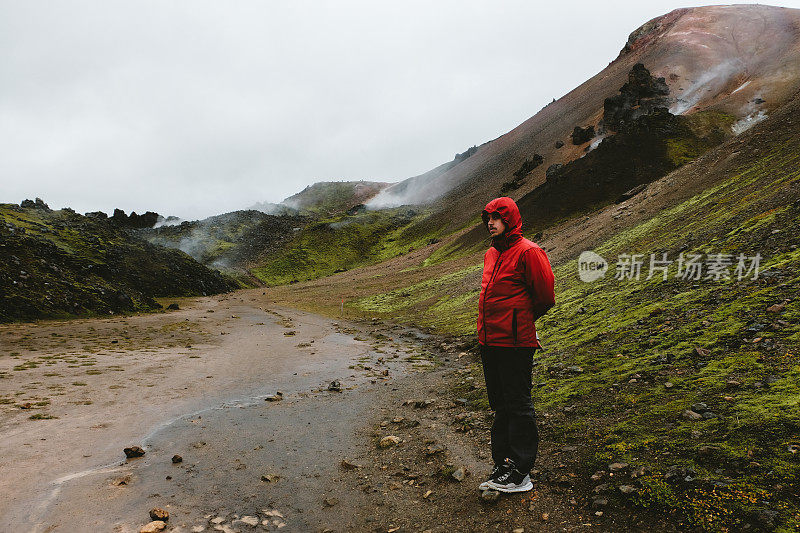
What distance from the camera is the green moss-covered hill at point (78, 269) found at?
29.1 m

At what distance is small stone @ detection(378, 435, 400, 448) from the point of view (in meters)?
8.34

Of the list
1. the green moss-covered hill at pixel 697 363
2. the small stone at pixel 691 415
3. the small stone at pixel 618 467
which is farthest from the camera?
the small stone at pixel 691 415

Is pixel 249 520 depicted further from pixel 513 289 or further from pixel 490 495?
pixel 513 289

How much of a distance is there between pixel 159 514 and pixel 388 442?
4.03m

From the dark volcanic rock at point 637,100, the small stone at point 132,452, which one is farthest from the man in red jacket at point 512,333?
the dark volcanic rock at point 637,100

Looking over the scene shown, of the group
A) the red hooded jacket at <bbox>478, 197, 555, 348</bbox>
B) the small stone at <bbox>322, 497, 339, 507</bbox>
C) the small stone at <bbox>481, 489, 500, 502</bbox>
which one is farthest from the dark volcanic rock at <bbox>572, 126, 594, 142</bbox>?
the small stone at <bbox>322, 497, 339, 507</bbox>

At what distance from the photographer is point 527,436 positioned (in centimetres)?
589

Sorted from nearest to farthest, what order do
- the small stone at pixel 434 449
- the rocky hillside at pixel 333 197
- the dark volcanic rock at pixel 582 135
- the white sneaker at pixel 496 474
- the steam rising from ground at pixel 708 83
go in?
the white sneaker at pixel 496 474
the small stone at pixel 434 449
the steam rising from ground at pixel 708 83
the dark volcanic rock at pixel 582 135
the rocky hillside at pixel 333 197

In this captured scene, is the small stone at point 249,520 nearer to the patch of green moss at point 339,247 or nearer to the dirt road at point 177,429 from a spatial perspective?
the dirt road at point 177,429

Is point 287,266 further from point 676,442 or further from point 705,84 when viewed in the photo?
point 676,442

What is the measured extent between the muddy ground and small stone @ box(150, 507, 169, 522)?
87mm

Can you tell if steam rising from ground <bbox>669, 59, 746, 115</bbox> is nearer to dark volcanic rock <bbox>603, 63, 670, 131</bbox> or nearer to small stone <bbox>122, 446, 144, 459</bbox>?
dark volcanic rock <bbox>603, 63, 670, 131</bbox>

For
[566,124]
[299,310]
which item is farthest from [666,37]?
[299,310]

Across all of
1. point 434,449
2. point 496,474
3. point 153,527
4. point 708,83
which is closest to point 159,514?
point 153,527
